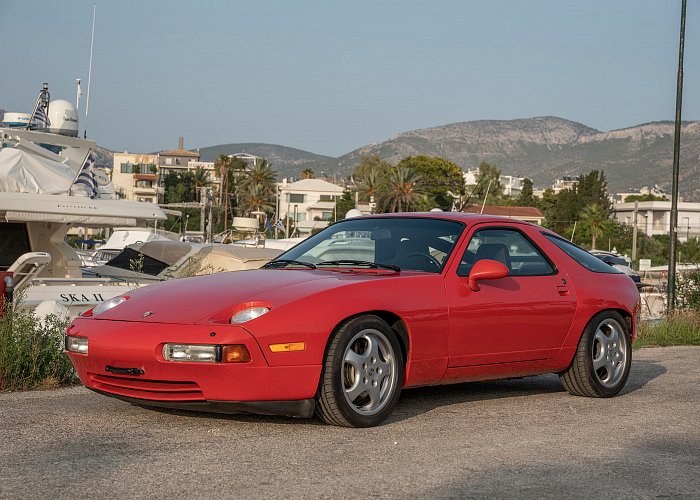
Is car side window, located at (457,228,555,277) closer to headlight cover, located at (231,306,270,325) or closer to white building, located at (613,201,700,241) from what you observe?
headlight cover, located at (231,306,270,325)

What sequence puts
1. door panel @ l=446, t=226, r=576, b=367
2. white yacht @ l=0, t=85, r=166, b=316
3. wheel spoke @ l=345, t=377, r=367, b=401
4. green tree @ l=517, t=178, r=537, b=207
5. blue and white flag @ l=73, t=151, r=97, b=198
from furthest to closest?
green tree @ l=517, t=178, r=537, b=207, blue and white flag @ l=73, t=151, r=97, b=198, white yacht @ l=0, t=85, r=166, b=316, door panel @ l=446, t=226, r=576, b=367, wheel spoke @ l=345, t=377, r=367, b=401

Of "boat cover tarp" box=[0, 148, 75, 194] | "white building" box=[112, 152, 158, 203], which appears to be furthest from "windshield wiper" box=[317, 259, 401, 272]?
"white building" box=[112, 152, 158, 203]

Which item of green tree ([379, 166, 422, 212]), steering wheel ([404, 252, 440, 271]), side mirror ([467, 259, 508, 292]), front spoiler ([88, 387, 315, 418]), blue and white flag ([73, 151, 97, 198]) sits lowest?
front spoiler ([88, 387, 315, 418])

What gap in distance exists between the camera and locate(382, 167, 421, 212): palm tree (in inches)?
4663

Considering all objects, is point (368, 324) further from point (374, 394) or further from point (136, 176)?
point (136, 176)

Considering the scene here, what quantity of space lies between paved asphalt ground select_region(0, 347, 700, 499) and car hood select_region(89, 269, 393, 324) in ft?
2.19

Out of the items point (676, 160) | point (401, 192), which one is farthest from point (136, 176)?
point (676, 160)

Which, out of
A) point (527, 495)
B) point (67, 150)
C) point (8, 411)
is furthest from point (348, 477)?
point (67, 150)

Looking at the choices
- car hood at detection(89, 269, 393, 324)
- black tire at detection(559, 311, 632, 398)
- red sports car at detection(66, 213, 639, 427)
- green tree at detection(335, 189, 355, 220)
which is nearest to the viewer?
red sports car at detection(66, 213, 639, 427)

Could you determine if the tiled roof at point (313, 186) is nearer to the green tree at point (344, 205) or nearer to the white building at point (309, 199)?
the white building at point (309, 199)

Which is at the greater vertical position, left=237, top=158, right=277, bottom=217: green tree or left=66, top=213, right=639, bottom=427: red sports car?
left=237, top=158, right=277, bottom=217: green tree

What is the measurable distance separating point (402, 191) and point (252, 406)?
373 ft

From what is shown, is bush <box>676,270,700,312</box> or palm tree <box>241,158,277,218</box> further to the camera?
palm tree <box>241,158,277,218</box>

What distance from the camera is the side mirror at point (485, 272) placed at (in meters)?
7.30
